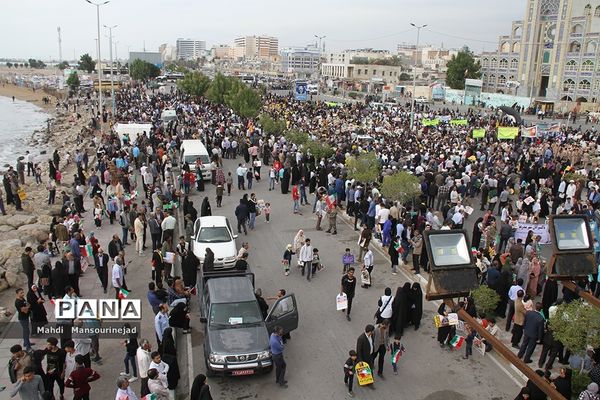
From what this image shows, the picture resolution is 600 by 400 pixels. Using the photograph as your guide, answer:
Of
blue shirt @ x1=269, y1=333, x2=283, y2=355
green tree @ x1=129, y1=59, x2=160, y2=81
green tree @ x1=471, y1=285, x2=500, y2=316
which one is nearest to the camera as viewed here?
blue shirt @ x1=269, y1=333, x2=283, y2=355

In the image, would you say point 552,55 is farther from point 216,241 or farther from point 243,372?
point 243,372

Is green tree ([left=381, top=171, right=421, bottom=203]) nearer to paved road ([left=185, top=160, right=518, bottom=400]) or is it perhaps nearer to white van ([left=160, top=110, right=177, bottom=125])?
paved road ([left=185, top=160, right=518, bottom=400])

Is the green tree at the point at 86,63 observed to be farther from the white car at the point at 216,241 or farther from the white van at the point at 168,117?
the white car at the point at 216,241

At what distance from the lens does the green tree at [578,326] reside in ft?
27.8

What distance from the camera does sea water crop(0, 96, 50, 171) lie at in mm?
48250

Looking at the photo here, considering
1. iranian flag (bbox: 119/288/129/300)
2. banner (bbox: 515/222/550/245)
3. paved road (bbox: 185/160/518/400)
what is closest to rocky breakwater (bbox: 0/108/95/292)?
iranian flag (bbox: 119/288/129/300)

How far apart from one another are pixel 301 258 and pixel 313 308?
1.90 m

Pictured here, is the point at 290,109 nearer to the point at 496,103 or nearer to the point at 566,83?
the point at 496,103

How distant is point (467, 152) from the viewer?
2567cm

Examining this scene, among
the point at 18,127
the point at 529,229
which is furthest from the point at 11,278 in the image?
the point at 18,127

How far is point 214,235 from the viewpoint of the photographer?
1506 cm

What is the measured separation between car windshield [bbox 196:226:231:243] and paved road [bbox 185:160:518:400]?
123 cm

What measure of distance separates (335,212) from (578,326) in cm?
1010

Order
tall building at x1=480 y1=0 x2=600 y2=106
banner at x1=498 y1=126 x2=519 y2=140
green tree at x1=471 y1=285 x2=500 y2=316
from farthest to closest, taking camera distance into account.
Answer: tall building at x1=480 y1=0 x2=600 y2=106 < banner at x1=498 y1=126 x2=519 y2=140 < green tree at x1=471 y1=285 x2=500 y2=316
